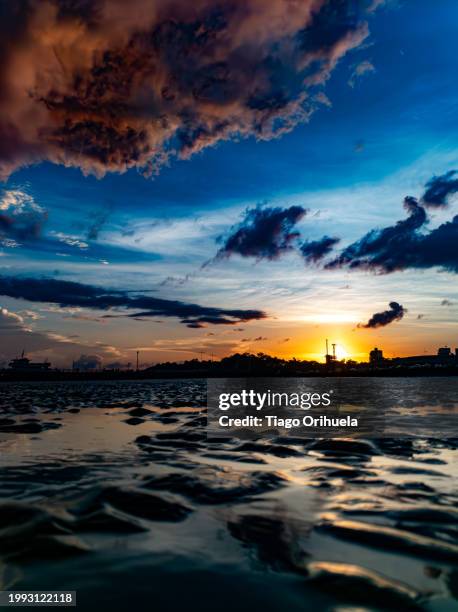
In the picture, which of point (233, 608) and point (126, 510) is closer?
point (233, 608)

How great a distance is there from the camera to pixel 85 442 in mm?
12148

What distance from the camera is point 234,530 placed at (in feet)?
16.5

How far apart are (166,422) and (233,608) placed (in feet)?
49.2

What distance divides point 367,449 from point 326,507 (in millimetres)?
5467

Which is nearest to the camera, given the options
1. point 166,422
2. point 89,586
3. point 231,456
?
point 89,586

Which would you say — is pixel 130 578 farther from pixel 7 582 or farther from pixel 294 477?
pixel 294 477

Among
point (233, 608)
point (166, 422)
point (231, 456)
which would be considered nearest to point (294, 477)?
point (231, 456)

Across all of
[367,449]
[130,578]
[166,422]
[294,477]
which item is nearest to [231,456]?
[294,477]

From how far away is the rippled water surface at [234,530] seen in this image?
3.58 m

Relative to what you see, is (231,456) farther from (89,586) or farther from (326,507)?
(89,586)

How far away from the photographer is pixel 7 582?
3684mm

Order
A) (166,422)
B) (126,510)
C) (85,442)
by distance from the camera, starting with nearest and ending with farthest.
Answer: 1. (126,510)
2. (85,442)
3. (166,422)

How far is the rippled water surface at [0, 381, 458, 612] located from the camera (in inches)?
141

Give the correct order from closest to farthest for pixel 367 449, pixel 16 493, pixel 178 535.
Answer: pixel 178 535 → pixel 16 493 → pixel 367 449
